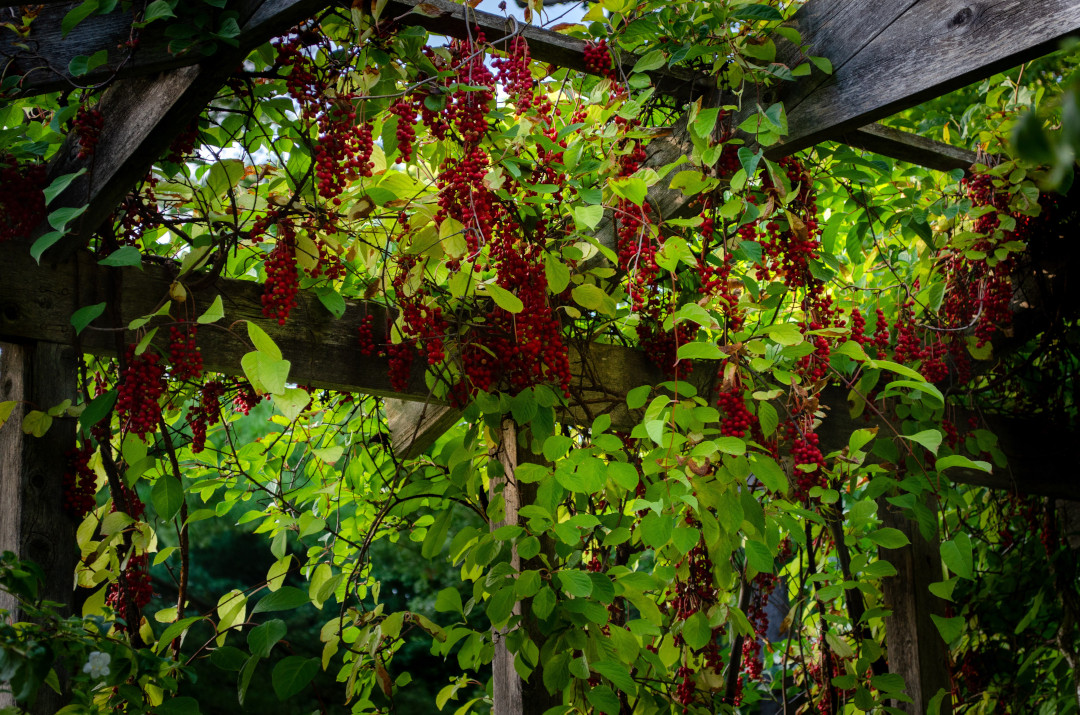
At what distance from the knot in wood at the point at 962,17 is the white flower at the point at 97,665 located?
1496 millimetres

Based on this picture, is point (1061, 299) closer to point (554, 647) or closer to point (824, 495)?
point (824, 495)

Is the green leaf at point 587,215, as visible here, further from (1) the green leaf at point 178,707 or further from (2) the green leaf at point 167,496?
(1) the green leaf at point 178,707

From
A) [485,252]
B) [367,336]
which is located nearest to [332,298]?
[367,336]

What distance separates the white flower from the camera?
1.06 metres

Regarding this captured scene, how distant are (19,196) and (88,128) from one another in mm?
183

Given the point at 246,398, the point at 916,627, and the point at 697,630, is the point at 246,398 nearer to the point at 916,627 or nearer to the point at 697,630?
the point at 697,630

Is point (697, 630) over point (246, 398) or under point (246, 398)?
under

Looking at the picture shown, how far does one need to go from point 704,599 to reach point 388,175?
3.43 feet

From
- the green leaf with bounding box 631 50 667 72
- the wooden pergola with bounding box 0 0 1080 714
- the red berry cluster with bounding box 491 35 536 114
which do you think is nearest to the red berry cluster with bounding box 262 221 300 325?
the wooden pergola with bounding box 0 0 1080 714

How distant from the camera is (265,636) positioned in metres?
1.24

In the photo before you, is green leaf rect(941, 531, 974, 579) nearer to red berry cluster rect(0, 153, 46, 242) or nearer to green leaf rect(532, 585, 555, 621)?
green leaf rect(532, 585, 555, 621)

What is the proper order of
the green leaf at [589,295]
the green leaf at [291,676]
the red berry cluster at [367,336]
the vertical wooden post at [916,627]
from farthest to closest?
the vertical wooden post at [916,627], the red berry cluster at [367,336], the green leaf at [589,295], the green leaf at [291,676]

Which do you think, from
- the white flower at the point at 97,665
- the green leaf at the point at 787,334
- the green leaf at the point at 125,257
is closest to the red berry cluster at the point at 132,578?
the white flower at the point at 97,665

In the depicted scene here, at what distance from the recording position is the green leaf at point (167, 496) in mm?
1265
